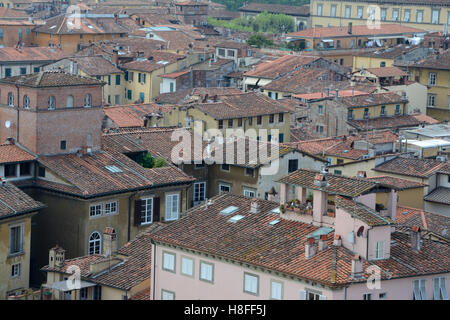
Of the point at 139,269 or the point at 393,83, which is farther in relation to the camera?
the point at 393,83

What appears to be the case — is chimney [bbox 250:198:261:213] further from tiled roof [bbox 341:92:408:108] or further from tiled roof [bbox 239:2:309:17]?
tiled roof [bbox 239:2:309:17]

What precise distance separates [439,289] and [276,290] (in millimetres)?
5113

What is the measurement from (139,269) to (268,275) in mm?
5891

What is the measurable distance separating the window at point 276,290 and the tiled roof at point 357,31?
75.1 meters

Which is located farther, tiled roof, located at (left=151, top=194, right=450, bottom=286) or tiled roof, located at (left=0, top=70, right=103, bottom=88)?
tiled roof, located at (left=0, top=70, right=103, bottom=88)

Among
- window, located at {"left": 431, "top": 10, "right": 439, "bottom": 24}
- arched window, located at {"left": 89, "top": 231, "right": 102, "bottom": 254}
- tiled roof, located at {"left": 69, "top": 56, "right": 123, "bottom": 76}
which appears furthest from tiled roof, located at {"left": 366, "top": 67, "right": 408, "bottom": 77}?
window, located at {"left": 431, "top": 10, "right": 439, "bottom": 24}

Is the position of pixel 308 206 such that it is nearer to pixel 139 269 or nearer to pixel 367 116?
pixel 139 269

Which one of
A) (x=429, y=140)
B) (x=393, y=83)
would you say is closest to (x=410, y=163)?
(x=429, y=140)

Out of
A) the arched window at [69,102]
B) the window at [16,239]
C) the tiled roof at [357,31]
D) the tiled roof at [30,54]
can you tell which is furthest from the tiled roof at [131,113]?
the tiled roof at [357,31]

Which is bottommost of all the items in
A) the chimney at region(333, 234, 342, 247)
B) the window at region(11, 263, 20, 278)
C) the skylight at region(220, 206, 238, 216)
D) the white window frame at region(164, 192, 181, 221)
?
the window at region(11, 263, 20, 278)

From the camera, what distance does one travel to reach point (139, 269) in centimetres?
3894

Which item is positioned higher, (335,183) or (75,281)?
(335,183)

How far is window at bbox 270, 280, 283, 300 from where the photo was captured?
3431 cm

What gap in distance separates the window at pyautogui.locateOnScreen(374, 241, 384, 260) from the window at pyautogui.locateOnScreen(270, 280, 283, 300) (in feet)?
9.60
